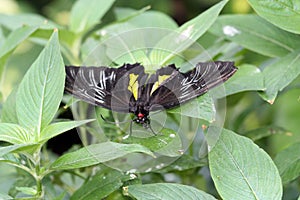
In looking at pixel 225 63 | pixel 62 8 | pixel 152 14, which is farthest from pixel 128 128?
pixel 62 8

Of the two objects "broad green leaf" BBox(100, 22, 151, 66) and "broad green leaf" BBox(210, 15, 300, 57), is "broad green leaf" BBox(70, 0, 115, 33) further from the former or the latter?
"broad green leaf" BBox(210, 15, 300, 57)

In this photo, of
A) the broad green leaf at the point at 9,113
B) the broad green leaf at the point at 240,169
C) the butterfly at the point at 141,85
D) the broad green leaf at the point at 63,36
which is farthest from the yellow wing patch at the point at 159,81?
the broad green leaf at the point at 63,36

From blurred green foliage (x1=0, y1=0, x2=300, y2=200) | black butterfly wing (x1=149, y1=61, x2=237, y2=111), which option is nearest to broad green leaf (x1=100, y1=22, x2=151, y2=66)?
blurred green foliage (x1=0, y1=0, x2=300, y2=200)

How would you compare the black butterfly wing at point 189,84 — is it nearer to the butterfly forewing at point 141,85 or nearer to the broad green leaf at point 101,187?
the butterfly forewing at point 141,85

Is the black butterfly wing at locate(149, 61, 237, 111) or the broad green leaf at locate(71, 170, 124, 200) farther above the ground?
the black butterfly wing at locate(149, 61, 237, 111)

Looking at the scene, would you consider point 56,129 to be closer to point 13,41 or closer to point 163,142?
point 163,142

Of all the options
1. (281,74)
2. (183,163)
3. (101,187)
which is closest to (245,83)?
(281,74)
